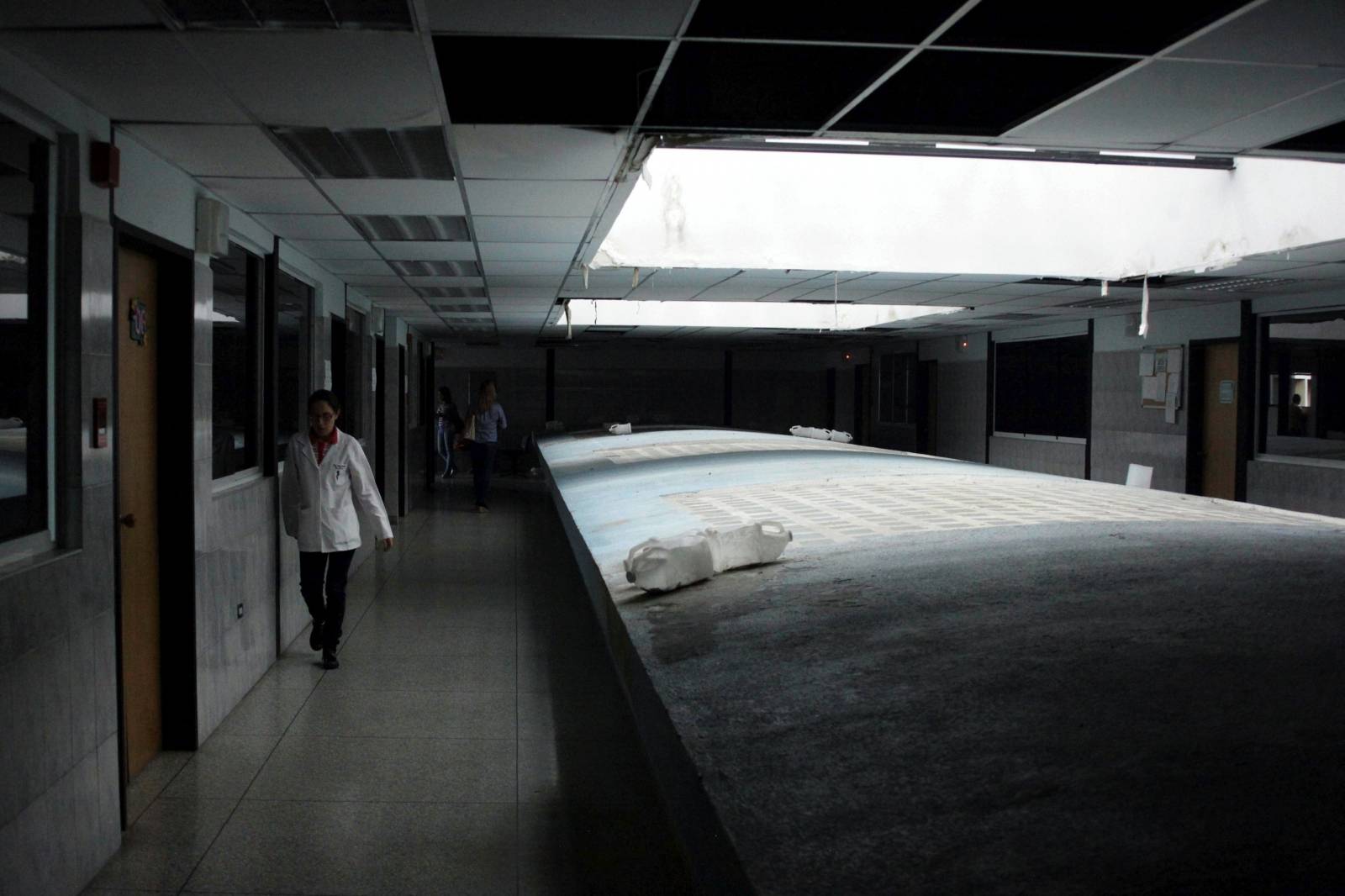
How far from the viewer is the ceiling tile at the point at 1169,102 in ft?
10.2

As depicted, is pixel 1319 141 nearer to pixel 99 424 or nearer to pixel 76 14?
pixel 76 14

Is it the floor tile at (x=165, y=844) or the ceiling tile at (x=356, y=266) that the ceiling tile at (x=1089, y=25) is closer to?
the floor tile at (x=165, y=844)

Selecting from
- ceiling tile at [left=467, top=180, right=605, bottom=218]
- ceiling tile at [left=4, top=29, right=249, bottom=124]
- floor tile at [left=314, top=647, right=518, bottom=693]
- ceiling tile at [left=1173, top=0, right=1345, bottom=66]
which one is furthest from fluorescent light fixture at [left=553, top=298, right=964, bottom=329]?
ceiling tile at [left=1173, top=0, right=1345, bottom=66]

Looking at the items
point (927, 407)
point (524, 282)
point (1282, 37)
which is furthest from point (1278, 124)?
point (927, 407)

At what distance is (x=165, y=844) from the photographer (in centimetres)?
328

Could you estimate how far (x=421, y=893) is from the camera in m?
2.90

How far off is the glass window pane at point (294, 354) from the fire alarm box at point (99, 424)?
3238mm

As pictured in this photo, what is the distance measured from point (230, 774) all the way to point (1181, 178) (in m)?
6.70

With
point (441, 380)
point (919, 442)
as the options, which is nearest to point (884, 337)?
point (919, 442)

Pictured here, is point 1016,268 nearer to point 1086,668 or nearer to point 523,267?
point 523,267

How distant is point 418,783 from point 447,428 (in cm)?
1465

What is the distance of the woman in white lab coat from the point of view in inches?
207

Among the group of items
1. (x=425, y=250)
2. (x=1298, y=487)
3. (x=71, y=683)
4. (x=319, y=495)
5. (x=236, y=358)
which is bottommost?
(x=71, y=683)

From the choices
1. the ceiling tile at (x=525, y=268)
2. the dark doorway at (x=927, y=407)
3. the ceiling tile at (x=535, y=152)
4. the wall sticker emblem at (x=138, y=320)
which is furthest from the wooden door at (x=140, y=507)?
the dark doorway at (x=927, y=407)
